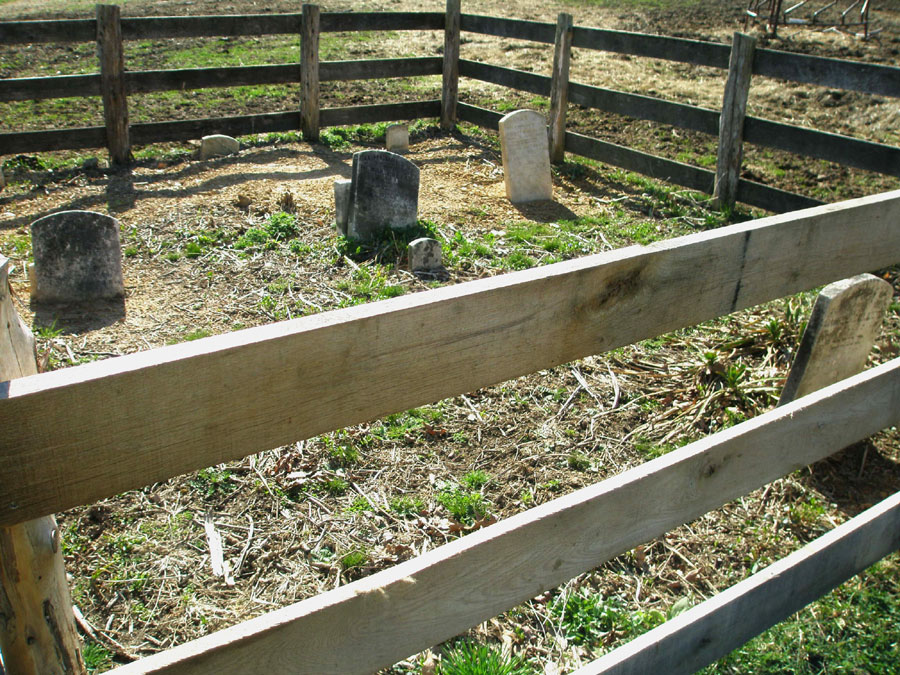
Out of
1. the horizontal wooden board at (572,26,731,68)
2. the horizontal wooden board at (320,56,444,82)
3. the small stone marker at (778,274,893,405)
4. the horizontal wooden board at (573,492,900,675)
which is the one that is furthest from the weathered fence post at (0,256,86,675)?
the horizontal wooden board at (320,56,444,82)

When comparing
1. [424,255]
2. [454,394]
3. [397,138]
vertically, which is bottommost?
[424,255]

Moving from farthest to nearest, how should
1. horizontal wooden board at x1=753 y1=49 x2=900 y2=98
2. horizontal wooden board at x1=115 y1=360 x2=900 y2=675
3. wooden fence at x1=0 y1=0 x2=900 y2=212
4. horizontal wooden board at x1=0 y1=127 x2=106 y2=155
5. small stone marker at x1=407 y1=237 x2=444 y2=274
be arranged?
1. horizontal wooden board at x1=0 y1=127 x2=106 y2=155
2. wooden fence at x1=0 y1=0 x2=900 y2=212
3. horizontal wooden board at x1=753 y1=49 x2=900 y2=98
4. small stone marker at x1=407 y1=237 x2=444 y2=274
5. horizontal wooden board at x1=115 y1=360 x2=900 y2=675

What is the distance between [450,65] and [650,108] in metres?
3.43

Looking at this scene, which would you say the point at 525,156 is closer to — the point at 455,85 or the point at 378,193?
the point at 378,193

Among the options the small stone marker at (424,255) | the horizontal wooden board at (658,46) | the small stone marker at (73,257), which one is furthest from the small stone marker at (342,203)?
the horizontal wooden board at (658,46)

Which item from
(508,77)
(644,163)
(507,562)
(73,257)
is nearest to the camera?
(507,562)

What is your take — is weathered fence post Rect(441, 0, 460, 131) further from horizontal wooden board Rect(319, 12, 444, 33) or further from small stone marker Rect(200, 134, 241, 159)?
small stone marker Rect(200, 134, 241, 159)

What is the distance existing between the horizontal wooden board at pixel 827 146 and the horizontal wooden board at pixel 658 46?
76cm

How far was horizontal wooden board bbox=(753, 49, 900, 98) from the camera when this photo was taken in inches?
253

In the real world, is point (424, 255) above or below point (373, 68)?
below

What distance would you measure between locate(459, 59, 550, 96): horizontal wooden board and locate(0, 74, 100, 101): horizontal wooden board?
15.6ft

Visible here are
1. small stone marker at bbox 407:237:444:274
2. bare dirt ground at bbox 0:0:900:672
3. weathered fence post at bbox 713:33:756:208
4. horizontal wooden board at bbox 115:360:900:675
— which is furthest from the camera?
weathered fence post at bbox 713:33:756:208

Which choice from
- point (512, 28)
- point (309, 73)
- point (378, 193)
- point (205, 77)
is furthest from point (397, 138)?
point (378, 193)

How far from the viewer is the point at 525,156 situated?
7.96 metres
